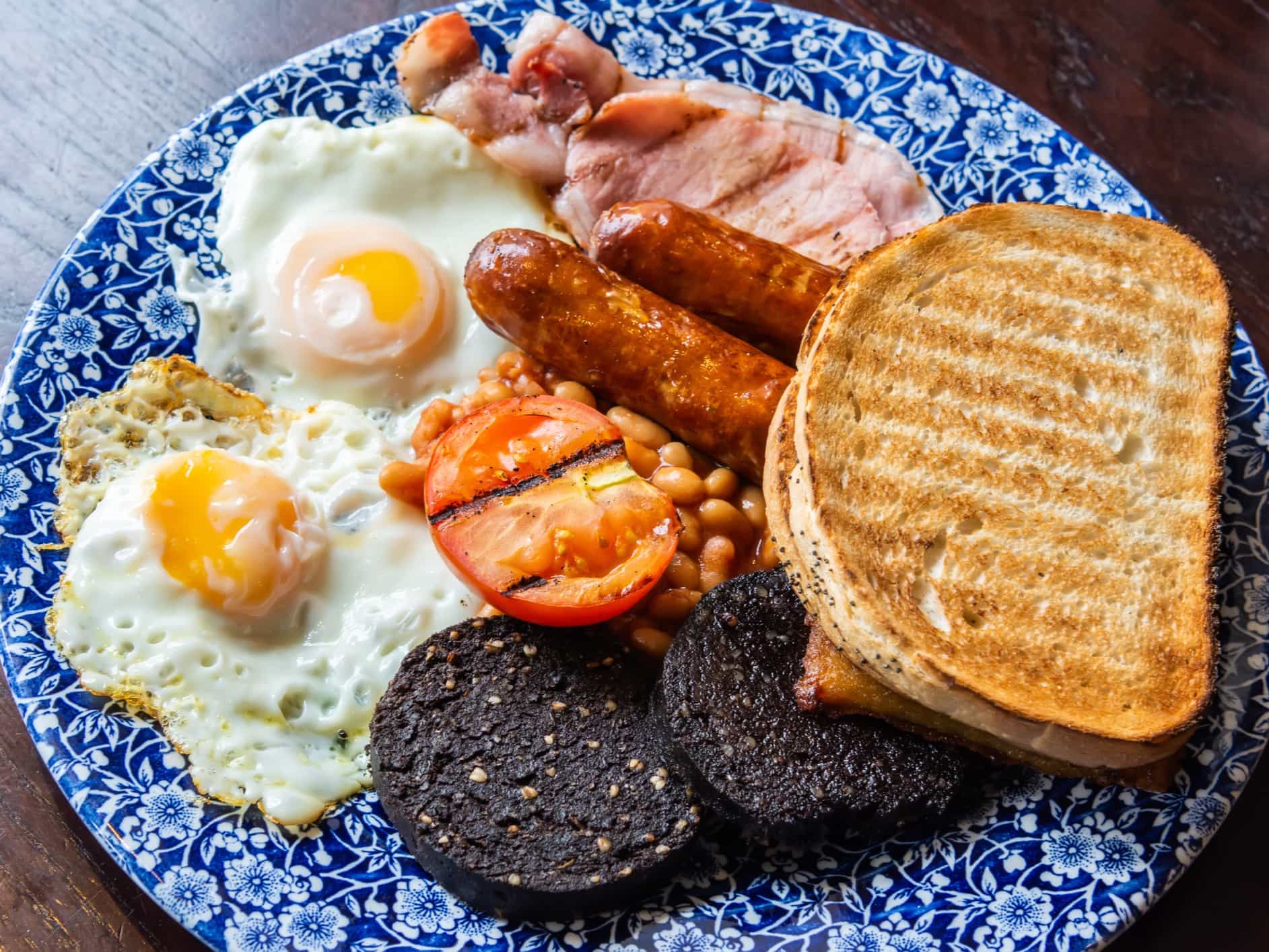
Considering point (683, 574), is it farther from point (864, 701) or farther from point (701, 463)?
point (864, 701)

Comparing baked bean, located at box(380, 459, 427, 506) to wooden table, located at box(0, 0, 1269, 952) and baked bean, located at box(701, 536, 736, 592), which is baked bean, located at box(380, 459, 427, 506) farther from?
wooden table, located at box(0, 0, 1269, 952)

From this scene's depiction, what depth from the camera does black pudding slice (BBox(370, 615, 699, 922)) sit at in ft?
6.70

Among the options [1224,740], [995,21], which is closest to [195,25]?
[995,21]

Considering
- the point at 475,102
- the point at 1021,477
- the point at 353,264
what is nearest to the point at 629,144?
the point at 475,102

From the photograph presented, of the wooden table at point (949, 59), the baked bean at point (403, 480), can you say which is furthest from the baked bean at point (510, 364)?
the wooden table at point (949, 59)

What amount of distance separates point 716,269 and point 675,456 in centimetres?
46

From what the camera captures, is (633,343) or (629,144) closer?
(633,343)

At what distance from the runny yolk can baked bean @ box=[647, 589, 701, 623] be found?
977mm

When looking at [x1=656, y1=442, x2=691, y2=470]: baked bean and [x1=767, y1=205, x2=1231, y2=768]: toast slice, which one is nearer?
[x1=767, y1=205, x2=1231, y2=768]: toast slice

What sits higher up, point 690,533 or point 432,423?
point 432,423

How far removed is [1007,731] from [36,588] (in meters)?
1.97

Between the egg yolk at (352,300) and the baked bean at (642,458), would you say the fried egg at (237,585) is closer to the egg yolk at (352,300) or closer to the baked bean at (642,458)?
the egg yolk at (352,300)

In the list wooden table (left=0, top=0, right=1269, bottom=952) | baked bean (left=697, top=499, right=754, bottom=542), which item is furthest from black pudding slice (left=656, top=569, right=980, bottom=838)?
wooden table (left=0, top=0, right=1269, bottom=952)

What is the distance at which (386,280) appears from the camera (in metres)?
2.73
